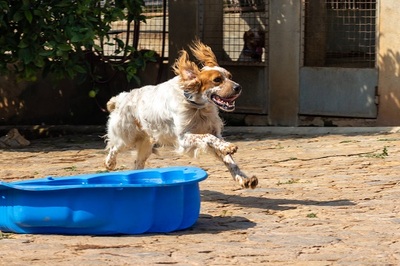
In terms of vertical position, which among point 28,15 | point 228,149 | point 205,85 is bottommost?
point 228,149

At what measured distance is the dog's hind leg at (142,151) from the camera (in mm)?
9273

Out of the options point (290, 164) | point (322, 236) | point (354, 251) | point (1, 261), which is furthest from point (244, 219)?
point (290, 164)

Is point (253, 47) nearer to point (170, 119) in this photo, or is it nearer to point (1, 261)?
point (170, 119)

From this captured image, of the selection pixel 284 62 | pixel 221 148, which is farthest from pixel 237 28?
pixel 221 148

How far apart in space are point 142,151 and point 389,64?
4925 millimetres

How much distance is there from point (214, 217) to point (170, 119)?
4.08 ft

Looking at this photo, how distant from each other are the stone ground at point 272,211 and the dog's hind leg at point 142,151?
26.4 inches

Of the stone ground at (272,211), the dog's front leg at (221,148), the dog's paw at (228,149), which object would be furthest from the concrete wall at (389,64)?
the dog's paw at (228,149)

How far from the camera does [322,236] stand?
268 inches

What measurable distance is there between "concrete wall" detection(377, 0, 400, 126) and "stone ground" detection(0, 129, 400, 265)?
996mm

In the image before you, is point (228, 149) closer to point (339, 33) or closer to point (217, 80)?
point (217, 80)

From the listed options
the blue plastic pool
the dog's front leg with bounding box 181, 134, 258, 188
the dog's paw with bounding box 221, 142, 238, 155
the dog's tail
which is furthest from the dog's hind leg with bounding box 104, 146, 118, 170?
the blue plastic pool

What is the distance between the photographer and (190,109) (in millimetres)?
8375

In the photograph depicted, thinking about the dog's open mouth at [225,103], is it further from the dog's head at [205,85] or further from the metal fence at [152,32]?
the metal fence at [152,32]
